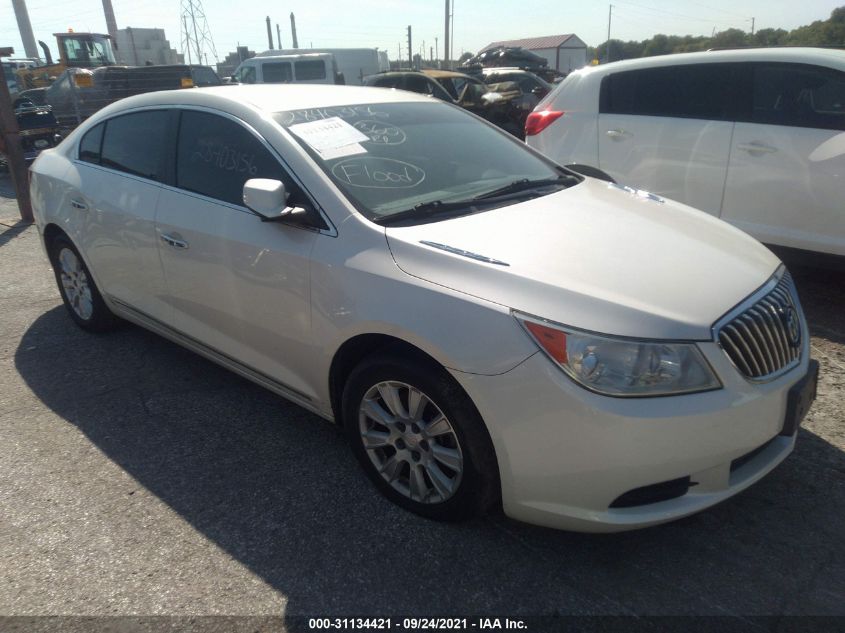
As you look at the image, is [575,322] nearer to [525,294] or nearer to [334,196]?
[525,294]

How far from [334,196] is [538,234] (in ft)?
2.78

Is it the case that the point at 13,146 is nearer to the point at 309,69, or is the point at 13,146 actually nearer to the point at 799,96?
the point at 799,96

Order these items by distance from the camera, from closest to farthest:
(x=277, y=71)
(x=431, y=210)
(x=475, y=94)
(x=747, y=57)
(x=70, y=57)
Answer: (x=431, y=210) → (x=747, y=57) → (x=475, y=94) → (x=277, y=71) → (x=70, y=57)

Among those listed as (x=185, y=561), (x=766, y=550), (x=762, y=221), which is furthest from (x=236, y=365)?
(x=762, y=221)

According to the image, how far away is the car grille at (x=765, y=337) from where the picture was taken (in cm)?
A: 225

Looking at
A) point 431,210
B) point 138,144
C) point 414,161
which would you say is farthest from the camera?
point 138,144

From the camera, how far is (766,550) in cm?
246

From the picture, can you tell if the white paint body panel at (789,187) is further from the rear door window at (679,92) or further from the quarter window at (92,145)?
the quarter window at (92,145)

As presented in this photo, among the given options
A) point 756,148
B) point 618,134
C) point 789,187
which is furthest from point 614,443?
point 618,134

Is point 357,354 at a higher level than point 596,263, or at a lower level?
lower

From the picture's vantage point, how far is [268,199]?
271cm

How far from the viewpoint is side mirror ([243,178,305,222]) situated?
2.71 meters

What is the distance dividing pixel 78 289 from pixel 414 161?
2.77 meters

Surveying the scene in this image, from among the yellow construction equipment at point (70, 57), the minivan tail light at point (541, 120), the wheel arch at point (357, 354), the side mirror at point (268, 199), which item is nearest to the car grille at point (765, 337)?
the wheel arch at point (357, 354)
